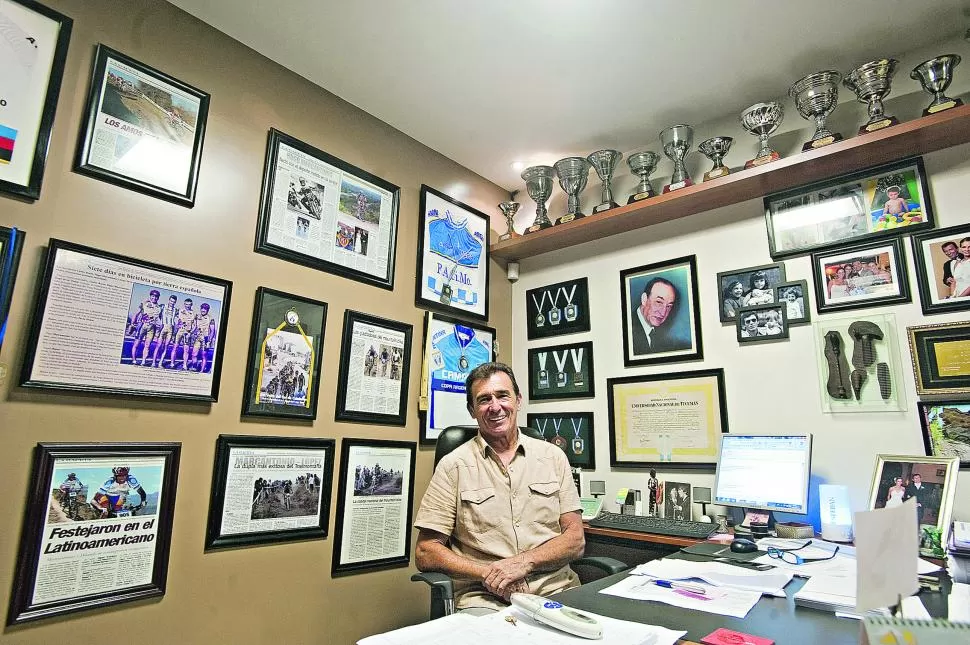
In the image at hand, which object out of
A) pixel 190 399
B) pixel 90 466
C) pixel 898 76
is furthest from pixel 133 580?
pixel 898 76

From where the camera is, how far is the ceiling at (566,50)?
205 centimetres

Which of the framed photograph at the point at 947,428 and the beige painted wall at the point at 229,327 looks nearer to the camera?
the beige painted wall at the point at 229,327

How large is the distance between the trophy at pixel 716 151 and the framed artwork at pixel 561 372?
109cm

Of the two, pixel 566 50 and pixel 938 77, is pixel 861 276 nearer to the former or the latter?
pixel 938 77

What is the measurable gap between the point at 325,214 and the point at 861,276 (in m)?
2.37

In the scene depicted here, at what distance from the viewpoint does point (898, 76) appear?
2287mm

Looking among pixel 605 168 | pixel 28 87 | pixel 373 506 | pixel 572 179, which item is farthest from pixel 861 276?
pixel 28 87

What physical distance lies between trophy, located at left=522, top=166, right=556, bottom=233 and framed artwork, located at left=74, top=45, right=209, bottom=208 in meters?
1.75

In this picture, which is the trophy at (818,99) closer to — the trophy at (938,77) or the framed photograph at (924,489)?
the trophy at (938,77)

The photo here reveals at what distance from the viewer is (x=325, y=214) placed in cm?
243

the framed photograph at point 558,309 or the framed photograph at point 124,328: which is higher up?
the framed photograph at point 558,309

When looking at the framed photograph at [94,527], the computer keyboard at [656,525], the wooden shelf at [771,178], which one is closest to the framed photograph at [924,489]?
the computer keyboard at [656,525]

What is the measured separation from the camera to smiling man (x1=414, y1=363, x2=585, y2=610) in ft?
5.40

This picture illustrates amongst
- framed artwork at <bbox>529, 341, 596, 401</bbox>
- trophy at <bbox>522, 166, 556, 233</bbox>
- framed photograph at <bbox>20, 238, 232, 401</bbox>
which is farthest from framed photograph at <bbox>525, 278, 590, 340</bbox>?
framed photograph at <bbox>20, 238, 232, 401</bbox>
